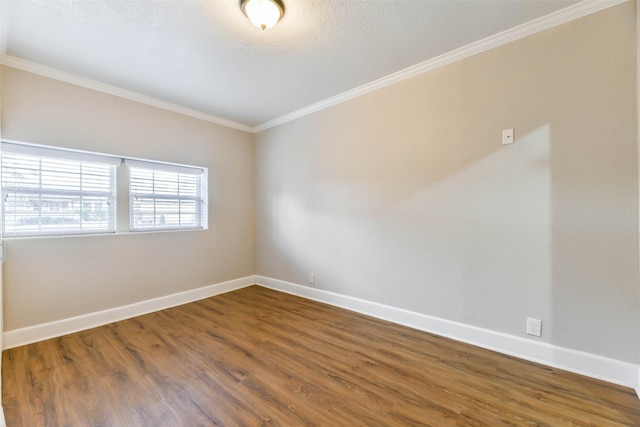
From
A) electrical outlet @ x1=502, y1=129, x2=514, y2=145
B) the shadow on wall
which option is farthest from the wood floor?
electrical outlet @ x1=502, y1=129, x2=514, y2=145

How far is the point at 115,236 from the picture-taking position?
2.97 m

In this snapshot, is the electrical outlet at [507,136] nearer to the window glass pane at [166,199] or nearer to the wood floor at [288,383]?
the wood floor at [288,383]

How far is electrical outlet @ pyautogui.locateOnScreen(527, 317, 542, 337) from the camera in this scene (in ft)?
6.73

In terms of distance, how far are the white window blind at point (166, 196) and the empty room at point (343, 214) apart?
0.04 meters

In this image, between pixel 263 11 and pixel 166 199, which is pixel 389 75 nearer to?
pixel 263 11

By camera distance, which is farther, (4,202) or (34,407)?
(4,202)

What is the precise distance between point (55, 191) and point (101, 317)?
1391mm

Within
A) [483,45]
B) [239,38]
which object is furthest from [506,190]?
[239,38]

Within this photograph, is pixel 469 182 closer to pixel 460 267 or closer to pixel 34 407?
pixel 460 267

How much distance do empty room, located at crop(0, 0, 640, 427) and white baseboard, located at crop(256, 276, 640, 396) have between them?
1 cm

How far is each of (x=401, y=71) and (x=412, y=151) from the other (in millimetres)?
834

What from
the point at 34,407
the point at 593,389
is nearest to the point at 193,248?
the point at 34,407

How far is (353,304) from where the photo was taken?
319 cm

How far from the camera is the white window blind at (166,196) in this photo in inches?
125
